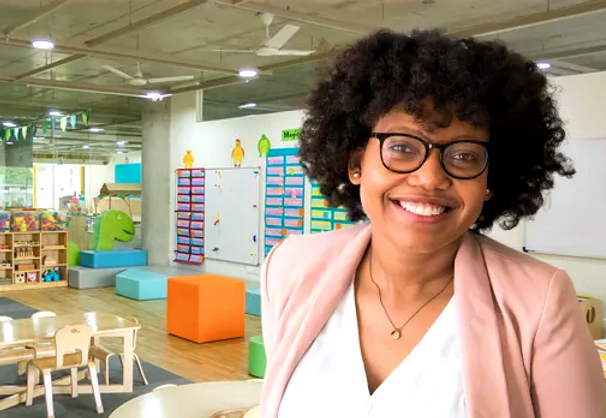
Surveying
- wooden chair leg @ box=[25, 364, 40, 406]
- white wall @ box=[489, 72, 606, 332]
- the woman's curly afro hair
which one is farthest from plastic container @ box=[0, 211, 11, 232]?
the woman's curly afro hair

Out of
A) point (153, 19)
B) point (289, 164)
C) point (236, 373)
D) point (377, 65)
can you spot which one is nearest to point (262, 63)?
point (289, 164)

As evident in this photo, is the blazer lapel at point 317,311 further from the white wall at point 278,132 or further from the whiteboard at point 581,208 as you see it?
the whiteboard at point 581,208

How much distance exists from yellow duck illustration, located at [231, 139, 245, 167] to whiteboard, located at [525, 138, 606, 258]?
5.52 metres

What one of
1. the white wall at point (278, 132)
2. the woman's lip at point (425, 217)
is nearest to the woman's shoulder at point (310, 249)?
the woman's lip at point (425, 217)

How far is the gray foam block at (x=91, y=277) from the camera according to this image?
38.5 feet

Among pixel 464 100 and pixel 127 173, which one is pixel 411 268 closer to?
pixel 464 100

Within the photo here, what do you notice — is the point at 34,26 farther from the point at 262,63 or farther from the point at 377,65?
the point at 377,65

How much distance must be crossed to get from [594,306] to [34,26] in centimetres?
788

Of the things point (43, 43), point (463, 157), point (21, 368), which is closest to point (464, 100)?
point (463, 157)

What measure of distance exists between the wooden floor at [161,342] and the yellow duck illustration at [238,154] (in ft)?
8.64

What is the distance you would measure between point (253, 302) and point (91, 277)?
13.2 feet

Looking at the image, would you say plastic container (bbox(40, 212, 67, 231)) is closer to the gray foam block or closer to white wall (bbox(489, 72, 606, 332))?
the gray foam block

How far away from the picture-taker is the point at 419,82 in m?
1.17

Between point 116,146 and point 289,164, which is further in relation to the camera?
point 116,146
